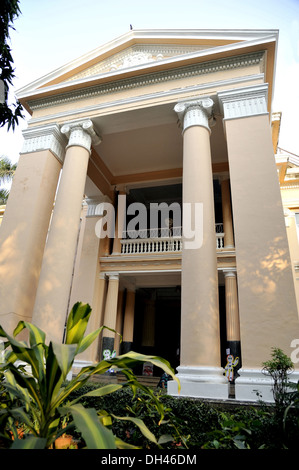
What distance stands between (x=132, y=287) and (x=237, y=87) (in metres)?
8.42

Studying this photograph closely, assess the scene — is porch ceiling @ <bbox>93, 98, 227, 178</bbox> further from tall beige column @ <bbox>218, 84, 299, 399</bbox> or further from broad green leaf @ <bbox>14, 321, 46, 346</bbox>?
broad green leaf @ <bbox>14, 321, 46, 346</bbox>

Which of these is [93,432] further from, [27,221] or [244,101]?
[244,101]

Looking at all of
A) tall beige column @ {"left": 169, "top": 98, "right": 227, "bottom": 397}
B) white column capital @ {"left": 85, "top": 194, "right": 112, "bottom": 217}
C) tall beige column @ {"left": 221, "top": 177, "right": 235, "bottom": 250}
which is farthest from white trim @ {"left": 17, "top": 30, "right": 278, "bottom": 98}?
tall beige column @ {"left": 221, "top": 177, "right": 235, "bottom": 250}

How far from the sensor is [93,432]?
5.42 feet

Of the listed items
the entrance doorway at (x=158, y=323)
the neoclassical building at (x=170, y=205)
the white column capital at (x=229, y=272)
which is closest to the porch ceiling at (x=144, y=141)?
the neoclassical building at (x=170, y=205)

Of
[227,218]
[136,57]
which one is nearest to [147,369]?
[227,218]

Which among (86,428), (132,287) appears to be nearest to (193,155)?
(86,428)

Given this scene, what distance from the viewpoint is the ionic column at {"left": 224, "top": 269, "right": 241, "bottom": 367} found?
9180mm

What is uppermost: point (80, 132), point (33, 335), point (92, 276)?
point (80, 132)

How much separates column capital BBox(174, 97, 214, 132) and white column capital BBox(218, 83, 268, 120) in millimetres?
367

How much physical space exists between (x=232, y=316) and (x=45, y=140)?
7.77 m

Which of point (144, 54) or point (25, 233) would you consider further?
point (144, 54)

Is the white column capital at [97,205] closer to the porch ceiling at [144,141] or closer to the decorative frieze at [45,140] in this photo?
the porch ceiling at [144,141]

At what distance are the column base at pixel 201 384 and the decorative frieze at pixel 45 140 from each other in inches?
272
